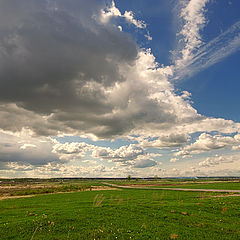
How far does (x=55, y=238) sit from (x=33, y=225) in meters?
4.81

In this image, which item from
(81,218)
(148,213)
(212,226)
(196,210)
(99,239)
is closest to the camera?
(99,239)

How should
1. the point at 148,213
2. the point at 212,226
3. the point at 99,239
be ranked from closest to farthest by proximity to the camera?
the point at 99,239, the point at 212,226, the point at 148,213

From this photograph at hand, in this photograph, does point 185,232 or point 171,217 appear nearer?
point 185,232

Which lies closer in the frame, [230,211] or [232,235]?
[232,235]

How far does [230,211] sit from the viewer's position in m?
25.7

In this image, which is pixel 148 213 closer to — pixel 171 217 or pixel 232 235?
pixel 171 217

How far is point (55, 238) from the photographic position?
53.4 ft

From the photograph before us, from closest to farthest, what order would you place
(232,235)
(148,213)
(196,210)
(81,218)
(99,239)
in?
(99,239) → (232,235) → (81,218) → (148,213) → (196,210)

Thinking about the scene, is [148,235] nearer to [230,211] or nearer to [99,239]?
[99,239]

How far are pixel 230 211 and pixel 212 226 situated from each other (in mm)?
8704

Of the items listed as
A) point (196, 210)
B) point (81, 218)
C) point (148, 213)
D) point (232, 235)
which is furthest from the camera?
point (196, 210)

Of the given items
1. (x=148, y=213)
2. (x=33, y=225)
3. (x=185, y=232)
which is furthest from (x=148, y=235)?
(x=33, y=225)

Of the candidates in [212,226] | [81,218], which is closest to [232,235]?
[212,226]

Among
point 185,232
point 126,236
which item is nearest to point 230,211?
point 185,232
